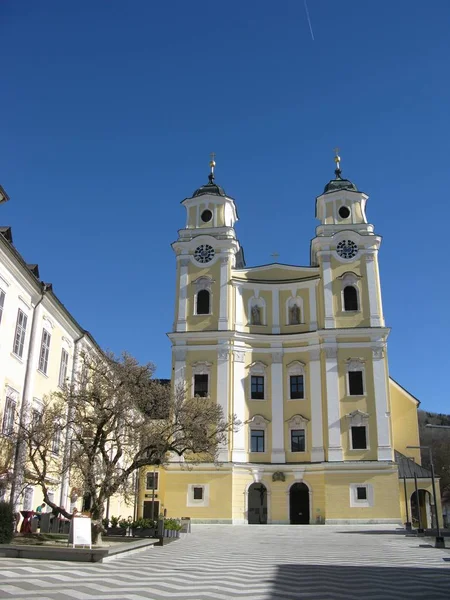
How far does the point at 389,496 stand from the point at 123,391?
26.8 m

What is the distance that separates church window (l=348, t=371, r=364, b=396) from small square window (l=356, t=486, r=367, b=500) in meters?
6.58

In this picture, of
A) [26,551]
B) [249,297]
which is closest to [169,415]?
[26,551]

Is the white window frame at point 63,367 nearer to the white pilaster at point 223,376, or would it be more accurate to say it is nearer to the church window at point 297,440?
the white pilaster at point 223,376

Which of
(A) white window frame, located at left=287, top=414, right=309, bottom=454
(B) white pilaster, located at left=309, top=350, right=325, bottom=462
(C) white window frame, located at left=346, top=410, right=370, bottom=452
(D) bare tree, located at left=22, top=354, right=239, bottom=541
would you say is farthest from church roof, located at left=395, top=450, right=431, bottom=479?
(D) bare tree, located at left=22, top=354, right=239, bottom=541

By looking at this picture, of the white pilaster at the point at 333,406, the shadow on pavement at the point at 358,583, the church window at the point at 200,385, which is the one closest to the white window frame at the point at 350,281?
the white pilaster at the point at 333,406

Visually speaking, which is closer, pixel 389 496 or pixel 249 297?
pixel 389 496

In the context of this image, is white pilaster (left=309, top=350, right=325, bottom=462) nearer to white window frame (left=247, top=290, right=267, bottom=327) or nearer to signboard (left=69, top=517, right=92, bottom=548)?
white window frame (left=247, top=290, right=267, bottom=327)

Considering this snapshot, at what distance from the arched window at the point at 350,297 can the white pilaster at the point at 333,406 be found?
366 cm

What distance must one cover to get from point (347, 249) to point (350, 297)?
13.2 ft

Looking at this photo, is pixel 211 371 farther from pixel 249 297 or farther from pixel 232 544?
pixel 232 544

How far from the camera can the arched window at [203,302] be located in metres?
48.4

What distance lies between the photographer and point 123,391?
73.8ft

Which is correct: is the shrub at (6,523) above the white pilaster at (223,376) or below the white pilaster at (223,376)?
below

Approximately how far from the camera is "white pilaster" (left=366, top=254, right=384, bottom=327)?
4653 centimetres
